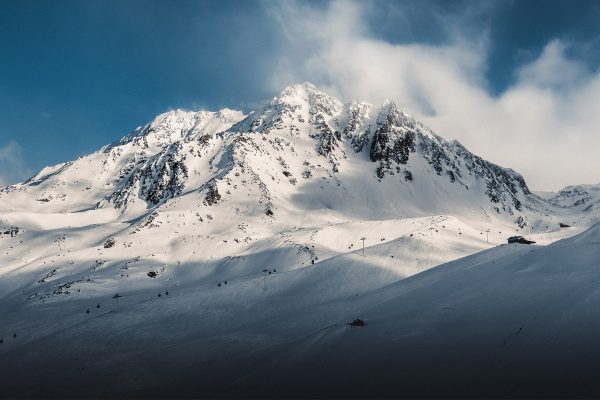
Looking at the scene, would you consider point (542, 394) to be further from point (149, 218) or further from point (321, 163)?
point (321, 163)

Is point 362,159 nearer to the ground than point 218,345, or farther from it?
farther from it

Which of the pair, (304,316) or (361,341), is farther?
(304,316)

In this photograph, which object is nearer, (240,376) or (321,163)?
(240,376)

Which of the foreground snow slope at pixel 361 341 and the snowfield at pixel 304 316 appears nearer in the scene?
the foreground snow slope at pixel 361 341

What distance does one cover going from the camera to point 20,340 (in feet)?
114

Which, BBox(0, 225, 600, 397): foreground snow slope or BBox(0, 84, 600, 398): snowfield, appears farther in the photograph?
BBox(0, 84, 600, 398): snowfield

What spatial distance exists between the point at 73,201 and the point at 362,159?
12477 centimetres

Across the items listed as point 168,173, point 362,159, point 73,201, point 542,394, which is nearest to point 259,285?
point 542,394

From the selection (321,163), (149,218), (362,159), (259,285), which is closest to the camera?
(259,285)

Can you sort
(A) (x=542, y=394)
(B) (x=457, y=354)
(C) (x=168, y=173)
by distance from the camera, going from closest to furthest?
1. (A) (x=542, y=394)
2. (B) (x=457, y=354)
3. (C) (x=168, y=173)

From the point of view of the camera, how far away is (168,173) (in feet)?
542

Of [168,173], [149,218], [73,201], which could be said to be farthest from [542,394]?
[73,201]

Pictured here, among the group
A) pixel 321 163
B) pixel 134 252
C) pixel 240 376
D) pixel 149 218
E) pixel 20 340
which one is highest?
pixel 321 163

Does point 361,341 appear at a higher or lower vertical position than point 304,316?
lower
